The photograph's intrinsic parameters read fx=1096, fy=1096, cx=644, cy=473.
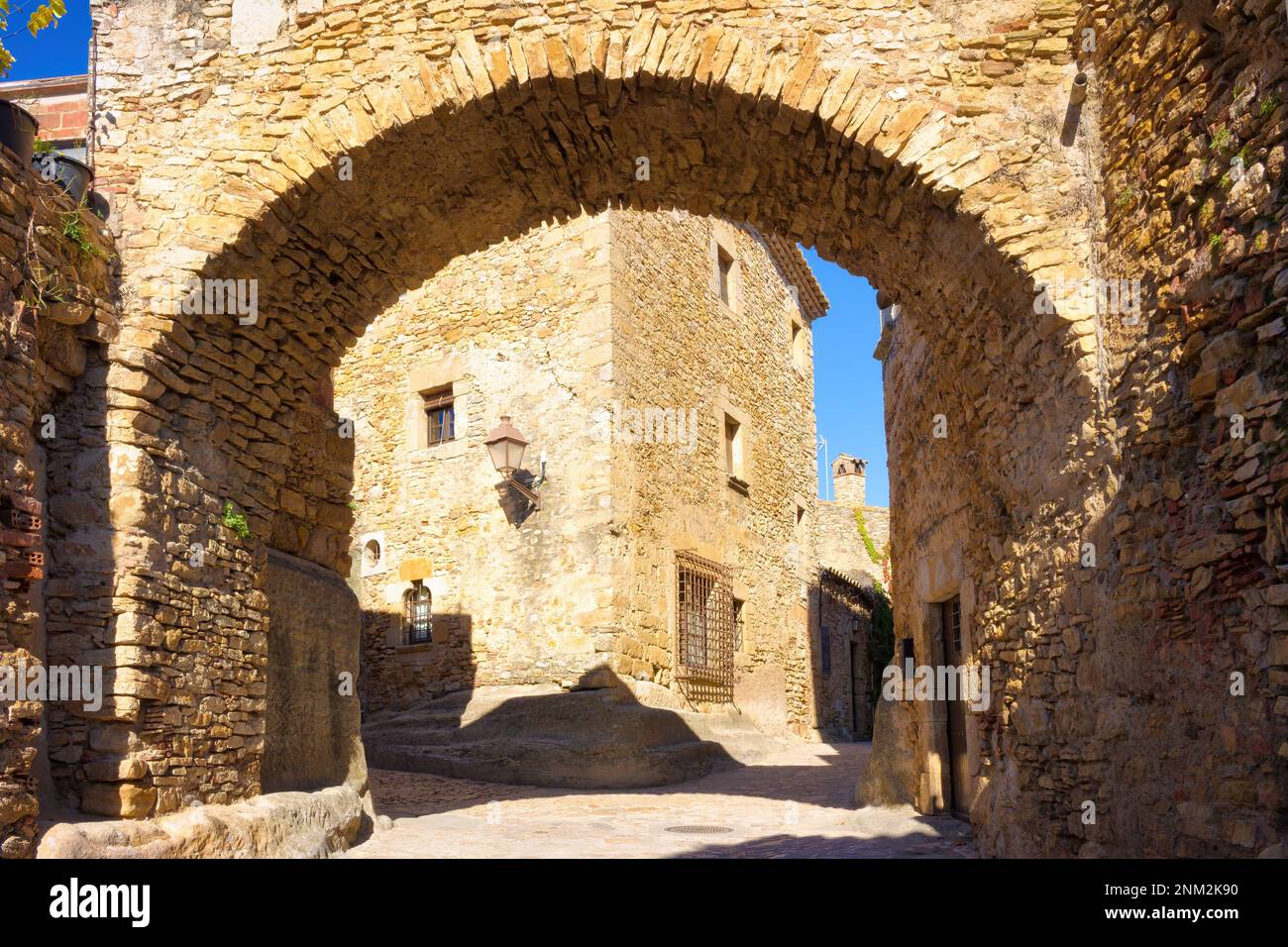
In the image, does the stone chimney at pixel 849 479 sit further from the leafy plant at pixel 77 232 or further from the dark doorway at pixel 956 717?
the leafy plant at pixel 77 232

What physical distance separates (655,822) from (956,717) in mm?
2227

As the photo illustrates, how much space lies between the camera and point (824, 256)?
668cm

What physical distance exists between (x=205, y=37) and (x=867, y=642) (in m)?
16.8

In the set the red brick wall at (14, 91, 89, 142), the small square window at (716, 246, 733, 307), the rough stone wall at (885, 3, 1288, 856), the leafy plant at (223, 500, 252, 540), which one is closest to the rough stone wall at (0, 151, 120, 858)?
the leafy plant at (223, 500, 252, 540)

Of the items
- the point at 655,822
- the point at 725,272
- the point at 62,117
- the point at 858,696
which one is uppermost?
the point at 725,272

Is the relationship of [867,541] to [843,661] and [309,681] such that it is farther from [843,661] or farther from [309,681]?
[309,681]

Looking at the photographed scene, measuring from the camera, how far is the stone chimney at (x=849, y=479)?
30.5 m

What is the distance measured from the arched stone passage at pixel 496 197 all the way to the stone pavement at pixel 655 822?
5.56 feet

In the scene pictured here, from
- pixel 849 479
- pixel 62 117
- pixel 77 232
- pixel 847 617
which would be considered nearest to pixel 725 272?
pixel 847 617

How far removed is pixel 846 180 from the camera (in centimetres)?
588

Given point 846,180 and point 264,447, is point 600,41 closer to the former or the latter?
point 846,180
